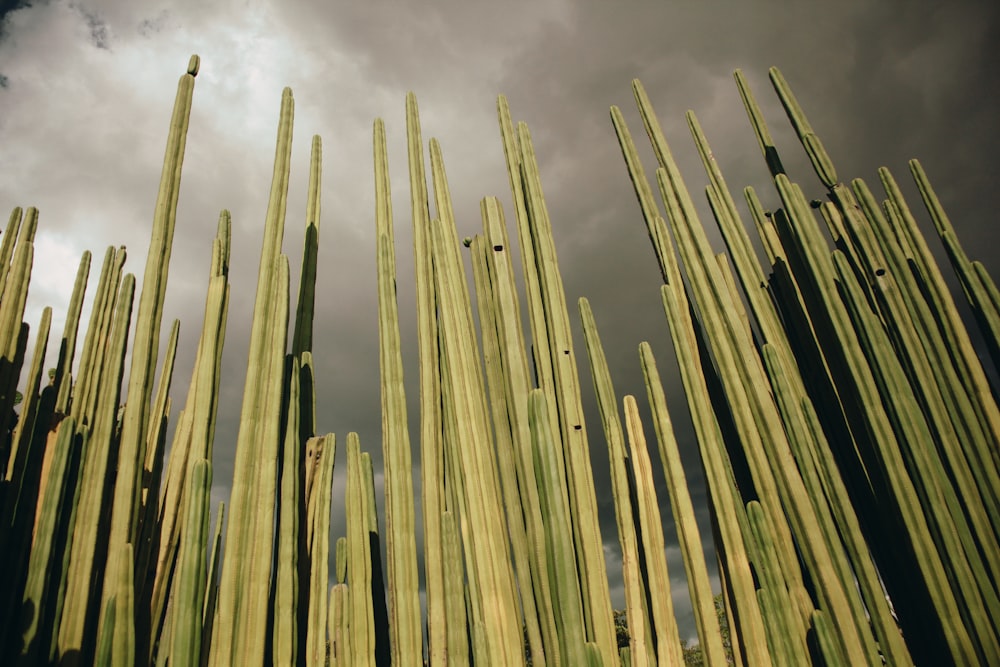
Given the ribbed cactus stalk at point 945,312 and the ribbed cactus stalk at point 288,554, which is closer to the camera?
the ribbed cactus stalk at point 288,554

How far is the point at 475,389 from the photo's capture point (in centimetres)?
220

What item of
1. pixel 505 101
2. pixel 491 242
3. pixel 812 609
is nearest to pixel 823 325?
pixel 812 609

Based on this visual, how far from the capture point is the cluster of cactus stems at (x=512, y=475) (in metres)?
1.85

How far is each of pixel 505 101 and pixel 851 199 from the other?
1.84 m

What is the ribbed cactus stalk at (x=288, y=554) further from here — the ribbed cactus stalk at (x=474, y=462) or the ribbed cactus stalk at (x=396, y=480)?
the ribbed cactus stalk at (x=474, y=462)

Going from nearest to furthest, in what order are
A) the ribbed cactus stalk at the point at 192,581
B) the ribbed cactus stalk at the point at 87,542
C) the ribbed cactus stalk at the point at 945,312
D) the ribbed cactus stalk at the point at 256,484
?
the ribbed cactus stalk at the point at 192,581, the ribbed cactus stalk at the point at 256,484, the ribbed cactus stalk at the point at 87,542, the ribbed cactus stalk at the point at 945,312

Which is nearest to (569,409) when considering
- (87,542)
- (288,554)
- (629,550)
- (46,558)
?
(629,550)

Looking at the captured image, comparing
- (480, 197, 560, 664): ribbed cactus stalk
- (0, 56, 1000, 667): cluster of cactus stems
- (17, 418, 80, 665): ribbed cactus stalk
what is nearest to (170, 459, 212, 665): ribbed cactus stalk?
(0, 56, 1000, 667): cluster of cactus stems

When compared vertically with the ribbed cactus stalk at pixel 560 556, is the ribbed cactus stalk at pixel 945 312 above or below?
above

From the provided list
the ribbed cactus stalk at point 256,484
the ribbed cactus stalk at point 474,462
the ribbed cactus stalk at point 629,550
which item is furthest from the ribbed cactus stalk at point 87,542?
the ribbed cactus stalk at point 629,550

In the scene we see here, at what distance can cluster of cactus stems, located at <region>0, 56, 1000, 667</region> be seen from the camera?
185 cm

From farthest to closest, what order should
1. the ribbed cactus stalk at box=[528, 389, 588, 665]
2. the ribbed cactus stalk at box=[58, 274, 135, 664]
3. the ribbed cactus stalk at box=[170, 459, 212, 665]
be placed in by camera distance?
the ribbed cactus stalk at box=[58, 274, 135, 664]
the ribbed cactus stalk at box=[170, 459, 212, 665]
the ribbed cactus stalk at box=[528, 389, 588, 665]

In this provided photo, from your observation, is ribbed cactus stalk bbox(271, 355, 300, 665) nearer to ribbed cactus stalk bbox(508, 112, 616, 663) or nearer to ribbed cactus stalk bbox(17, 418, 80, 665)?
ribbed cactus stalk bbox(17, 418, 80, 665)

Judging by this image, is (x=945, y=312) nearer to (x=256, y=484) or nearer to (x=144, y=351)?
(x=256, y=484)
